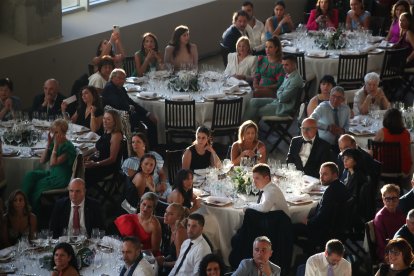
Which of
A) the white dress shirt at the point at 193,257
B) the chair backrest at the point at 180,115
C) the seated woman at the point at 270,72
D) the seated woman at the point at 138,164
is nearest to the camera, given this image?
the white dress shirt at the point at 193,257

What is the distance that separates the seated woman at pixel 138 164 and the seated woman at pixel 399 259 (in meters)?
2.60

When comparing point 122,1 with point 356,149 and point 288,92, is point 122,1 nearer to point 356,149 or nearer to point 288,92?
point 288,92

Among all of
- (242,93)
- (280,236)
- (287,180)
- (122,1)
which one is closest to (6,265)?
(280,236)

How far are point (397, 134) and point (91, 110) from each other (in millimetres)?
3406

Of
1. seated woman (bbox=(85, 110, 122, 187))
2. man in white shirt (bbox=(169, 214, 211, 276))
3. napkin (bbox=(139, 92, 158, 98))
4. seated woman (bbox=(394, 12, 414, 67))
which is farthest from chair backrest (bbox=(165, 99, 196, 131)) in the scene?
seated woman (bbox=(394, 12, 414, 67))

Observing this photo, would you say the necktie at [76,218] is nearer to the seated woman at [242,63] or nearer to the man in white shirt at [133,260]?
the man in white shirt at [133,260]

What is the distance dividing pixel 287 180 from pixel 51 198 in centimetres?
236

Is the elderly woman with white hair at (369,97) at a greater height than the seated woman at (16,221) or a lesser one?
greater

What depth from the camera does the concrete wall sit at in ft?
48.3

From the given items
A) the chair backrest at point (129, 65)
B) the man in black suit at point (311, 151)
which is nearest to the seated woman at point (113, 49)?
the chair backrest at point (129, 65)

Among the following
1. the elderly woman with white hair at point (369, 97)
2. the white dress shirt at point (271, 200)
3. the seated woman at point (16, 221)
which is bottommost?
the seated woman at point (16, 221)

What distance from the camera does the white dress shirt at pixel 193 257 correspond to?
9.18 meters

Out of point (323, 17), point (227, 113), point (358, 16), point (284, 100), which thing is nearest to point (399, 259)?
point (227, 113)

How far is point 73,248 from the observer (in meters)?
9.35
